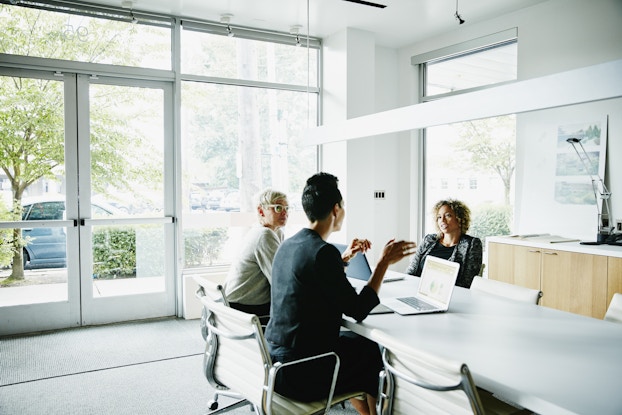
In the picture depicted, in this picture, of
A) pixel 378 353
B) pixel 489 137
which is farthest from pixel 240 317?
pixel 489 137

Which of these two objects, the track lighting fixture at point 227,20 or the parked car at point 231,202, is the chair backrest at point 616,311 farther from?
the track lighting fixture at point 227,20

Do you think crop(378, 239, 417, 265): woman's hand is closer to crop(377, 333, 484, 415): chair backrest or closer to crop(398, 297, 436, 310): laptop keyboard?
crop(398, 297, 436, 310): laptop keyboard

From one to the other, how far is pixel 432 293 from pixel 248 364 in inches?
44.0

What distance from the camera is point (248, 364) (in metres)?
2.15

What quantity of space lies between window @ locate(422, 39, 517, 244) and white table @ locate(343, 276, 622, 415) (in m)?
2.81

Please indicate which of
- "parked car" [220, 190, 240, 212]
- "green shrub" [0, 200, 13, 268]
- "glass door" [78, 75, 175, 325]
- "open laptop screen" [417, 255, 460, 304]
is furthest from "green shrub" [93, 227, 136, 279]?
"open laptop screen" [417, 255, 460, 304]

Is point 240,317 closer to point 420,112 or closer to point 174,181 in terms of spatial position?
point 420,112

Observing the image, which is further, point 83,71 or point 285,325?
point 83,71

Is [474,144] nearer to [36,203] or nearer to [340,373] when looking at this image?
[340,373]

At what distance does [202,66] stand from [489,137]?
326 centimetres

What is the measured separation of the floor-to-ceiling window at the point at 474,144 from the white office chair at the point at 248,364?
3.77m

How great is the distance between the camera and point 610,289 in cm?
371

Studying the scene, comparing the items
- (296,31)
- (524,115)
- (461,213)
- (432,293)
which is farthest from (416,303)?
(296,31)

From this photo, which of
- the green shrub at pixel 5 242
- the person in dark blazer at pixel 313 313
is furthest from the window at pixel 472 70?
the green shrub at pixel 5 242
